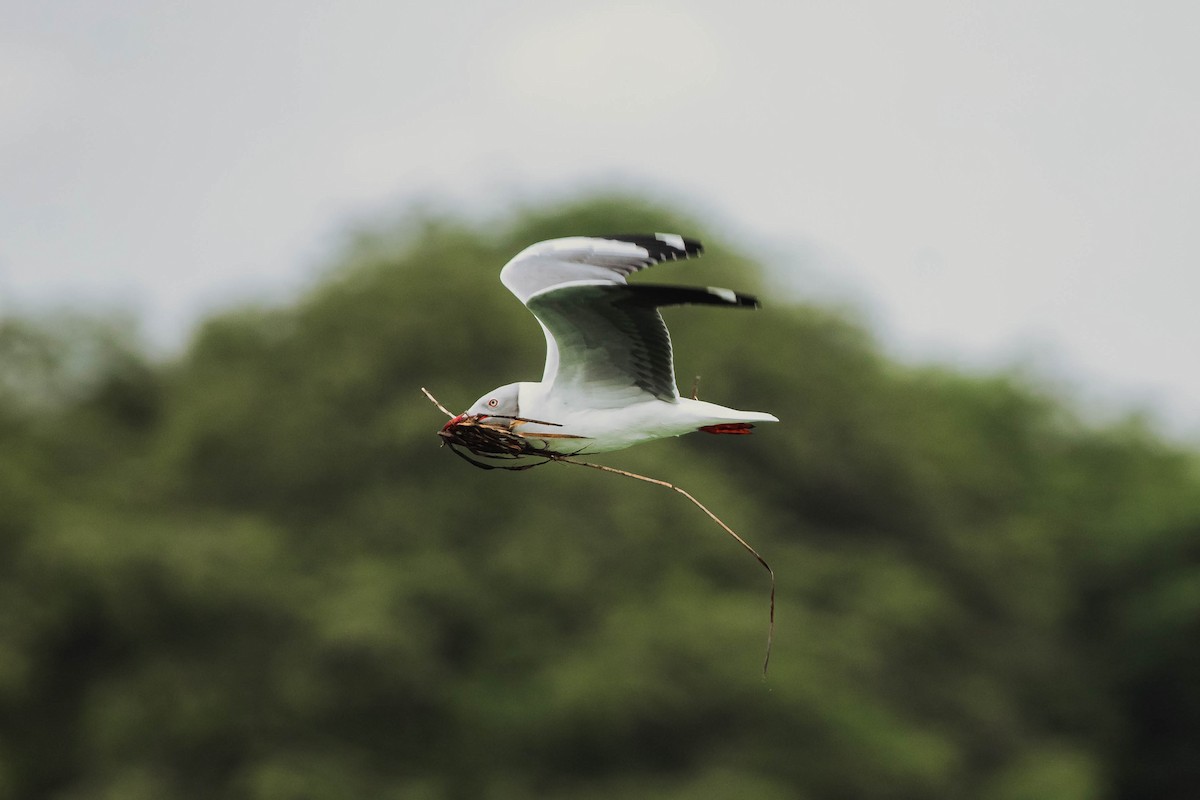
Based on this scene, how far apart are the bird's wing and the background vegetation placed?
876 inches

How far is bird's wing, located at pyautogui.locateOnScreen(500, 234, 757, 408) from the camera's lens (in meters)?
7.11

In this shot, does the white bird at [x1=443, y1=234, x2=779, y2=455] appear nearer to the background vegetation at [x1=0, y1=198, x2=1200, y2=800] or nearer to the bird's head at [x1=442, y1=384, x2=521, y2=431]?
the bird's head at [x1=442, y1=384, x2=521, y2=431]

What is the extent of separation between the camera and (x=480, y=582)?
3341 centimetres

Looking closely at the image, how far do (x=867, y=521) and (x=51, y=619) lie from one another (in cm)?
1780

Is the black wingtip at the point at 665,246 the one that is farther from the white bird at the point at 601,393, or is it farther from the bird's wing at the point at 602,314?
the white bird at the point at 601,393

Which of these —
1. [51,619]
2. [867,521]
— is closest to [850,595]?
[867,521]

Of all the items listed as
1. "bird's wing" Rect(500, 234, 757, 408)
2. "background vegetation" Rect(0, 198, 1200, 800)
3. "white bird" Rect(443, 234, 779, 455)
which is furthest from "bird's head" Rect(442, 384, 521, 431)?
"background vegetation" Rect(0, 198, 1200, 800)

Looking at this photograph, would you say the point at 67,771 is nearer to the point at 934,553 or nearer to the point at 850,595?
the point at 850,595

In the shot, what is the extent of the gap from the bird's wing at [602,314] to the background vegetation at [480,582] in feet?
73.0

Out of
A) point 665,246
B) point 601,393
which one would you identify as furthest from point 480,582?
point 601,393

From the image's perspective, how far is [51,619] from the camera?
3222 centimetres

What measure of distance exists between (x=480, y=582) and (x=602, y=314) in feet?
86.9

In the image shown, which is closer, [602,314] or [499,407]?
[602,314]

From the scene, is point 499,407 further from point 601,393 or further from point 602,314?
point 602,314
